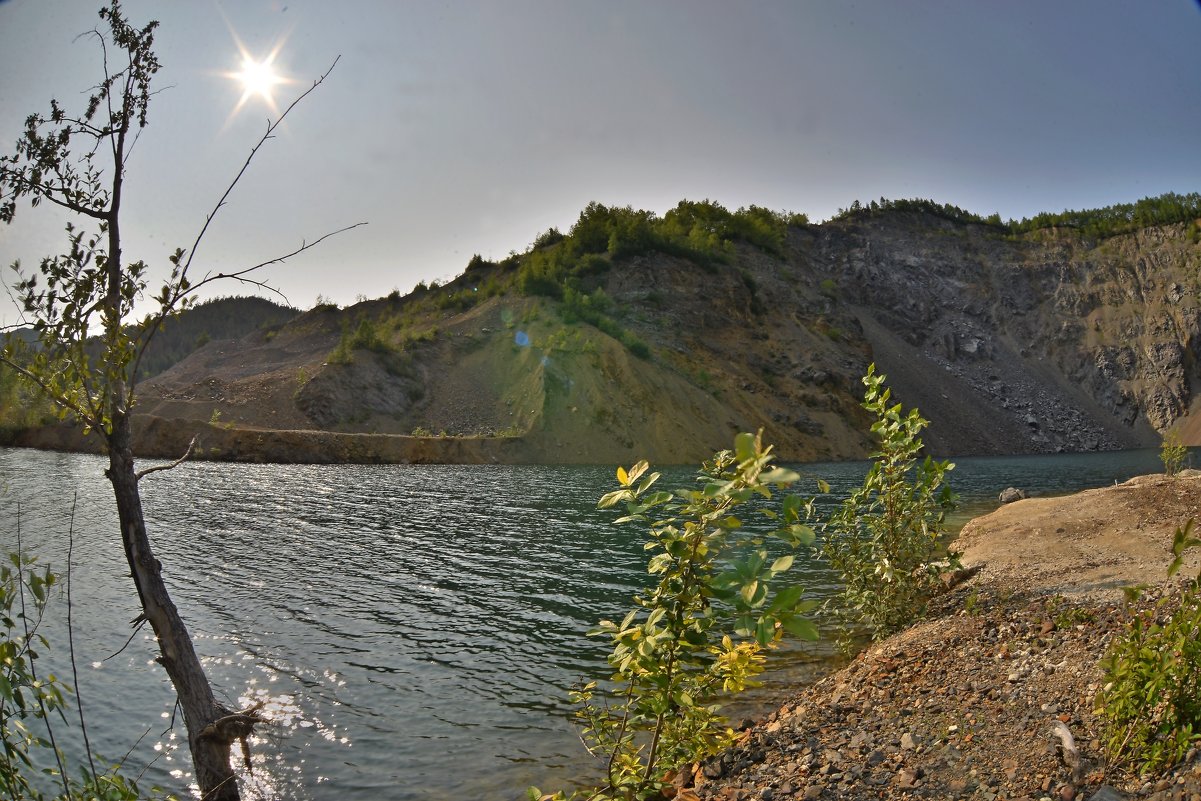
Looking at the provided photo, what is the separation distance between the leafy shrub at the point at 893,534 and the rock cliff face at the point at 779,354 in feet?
127

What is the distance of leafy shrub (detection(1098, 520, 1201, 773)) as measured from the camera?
399 cm

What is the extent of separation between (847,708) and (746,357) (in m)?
61.7

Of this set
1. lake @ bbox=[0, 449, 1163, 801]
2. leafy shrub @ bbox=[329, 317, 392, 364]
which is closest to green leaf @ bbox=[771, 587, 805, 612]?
lake @ bbox=[0, 449, 1163, 801]

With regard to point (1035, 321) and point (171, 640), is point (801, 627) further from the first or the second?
point (1035, 321)

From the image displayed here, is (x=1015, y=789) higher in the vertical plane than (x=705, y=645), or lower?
lower

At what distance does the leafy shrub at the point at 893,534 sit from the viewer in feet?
28.8

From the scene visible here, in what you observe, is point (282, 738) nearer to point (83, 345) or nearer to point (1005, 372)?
point (83, 345)

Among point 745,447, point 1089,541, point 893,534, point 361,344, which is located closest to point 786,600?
point 745,447

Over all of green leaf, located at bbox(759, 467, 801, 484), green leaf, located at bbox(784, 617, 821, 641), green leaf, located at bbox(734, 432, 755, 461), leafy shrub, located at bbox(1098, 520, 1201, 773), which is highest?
green leaf, located at bbox(734, 432, 755, 461)

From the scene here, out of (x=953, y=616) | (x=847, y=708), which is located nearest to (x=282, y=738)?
(x=847, y=708)

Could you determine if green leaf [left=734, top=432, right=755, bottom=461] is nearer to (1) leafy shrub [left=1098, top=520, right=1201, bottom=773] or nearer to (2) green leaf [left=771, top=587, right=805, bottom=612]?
(2) green leaf [left=771, top=587, right=805, bottom=612]

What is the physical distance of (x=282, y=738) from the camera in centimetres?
781

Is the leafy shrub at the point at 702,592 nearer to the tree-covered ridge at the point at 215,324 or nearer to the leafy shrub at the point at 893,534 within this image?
the leafy shrub at the point at 893,534

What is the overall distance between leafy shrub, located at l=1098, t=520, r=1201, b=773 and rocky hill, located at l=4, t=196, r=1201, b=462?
43438mm
